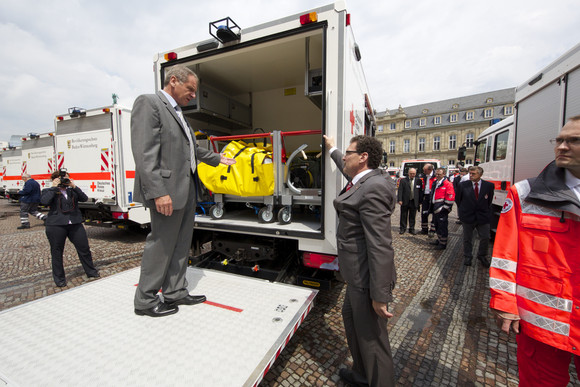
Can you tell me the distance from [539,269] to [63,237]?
5.17 m

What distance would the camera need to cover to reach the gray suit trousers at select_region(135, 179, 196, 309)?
6.32 ft

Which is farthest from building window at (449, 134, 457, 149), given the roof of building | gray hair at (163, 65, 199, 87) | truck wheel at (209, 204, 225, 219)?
gray hair at (163, 65, 199, 87)

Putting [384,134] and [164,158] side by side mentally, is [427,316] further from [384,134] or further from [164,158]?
[384,134]

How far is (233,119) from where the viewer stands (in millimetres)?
4520

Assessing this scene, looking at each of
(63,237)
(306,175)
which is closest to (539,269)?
(306,175)

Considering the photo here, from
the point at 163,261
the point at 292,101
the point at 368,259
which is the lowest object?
the point at 163,261

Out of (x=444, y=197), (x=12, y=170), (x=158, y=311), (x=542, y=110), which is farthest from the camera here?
(x=12, y=170)

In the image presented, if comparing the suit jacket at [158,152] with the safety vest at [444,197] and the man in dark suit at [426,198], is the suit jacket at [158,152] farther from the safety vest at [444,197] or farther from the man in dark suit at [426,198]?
the man in dark suit at [426,198]

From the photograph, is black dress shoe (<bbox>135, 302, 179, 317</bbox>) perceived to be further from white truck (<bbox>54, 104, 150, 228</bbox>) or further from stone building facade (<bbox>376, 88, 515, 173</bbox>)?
stone building facade (<bbox>376, 88, 515, 173</bbox>)

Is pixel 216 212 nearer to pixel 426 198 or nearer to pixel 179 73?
pixel 179 73

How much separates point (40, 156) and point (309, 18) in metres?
11.8

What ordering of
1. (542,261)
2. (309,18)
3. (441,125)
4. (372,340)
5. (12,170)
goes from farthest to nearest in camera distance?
1. (441,125)
2. (12,170)
3. (309,18)
4. (372,340)
5. (542,261)

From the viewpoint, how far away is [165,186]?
183 centimetres

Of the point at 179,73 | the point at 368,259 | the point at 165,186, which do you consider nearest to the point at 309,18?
the point at 179,73
